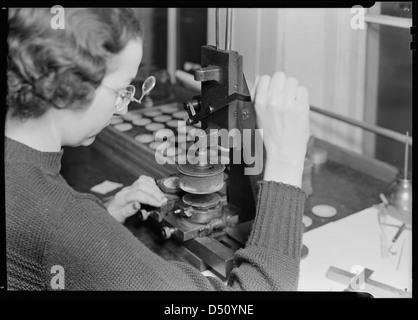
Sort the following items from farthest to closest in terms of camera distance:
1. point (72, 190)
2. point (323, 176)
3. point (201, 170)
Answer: point (323, 176), point (201, 170), point (72, 190)

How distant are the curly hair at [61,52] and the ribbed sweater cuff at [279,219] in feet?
1.39

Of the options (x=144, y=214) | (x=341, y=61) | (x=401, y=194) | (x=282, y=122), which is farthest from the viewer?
(x=341, y=61)

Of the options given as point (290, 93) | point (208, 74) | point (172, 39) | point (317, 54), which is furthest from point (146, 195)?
point (172, 39)

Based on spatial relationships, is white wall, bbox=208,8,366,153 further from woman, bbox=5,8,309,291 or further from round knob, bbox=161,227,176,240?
woman, bbox=5,8,309,291

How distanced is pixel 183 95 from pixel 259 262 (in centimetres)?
156

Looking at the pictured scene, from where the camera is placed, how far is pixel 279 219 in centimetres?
114

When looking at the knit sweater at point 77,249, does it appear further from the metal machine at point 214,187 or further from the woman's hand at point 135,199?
the woman's hand at point 135,199

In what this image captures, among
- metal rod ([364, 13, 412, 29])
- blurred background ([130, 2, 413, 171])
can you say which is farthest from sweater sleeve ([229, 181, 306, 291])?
metal rod ([364, 13, 412, 29])

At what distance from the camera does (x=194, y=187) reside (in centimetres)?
142

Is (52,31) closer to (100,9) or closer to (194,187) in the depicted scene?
(100,9)

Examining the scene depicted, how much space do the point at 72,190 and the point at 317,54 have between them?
5.43ft

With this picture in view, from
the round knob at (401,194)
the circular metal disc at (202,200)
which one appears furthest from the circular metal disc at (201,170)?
the round knob at (401,194)

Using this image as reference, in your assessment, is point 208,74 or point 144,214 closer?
point 208,74

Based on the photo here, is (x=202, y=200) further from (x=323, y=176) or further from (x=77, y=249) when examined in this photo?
(x=323, y=176)
